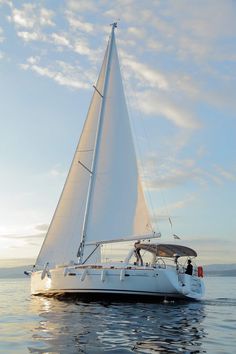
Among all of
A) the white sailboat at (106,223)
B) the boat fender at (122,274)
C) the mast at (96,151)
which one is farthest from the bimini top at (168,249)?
the boat fender at (122,274)

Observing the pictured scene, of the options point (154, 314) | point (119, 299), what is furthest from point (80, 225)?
point (154, 314)

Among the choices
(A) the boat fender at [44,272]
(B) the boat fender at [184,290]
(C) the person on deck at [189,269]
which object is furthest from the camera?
(C) the person on deck at [189,269]

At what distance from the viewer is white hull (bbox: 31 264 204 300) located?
25078 millimetres

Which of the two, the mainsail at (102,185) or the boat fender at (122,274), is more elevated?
the mainsail at (102,185)

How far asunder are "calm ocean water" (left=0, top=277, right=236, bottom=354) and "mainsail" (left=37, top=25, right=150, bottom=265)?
22.1 ft

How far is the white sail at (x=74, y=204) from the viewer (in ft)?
104

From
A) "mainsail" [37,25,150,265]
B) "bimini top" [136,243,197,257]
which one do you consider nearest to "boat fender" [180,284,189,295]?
"bimini top" [136,243,197,257]

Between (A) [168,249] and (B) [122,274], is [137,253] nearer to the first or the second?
(A) [168,249]

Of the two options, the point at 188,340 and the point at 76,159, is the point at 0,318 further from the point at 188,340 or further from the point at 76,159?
the point at 76,159

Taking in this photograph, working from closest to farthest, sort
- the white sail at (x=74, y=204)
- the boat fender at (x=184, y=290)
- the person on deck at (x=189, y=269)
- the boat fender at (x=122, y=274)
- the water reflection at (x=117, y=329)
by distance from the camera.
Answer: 1. the water reflection at (x=117, y=329)
2. the boat fender at (x=122, y=274)
3. the boat fender at (x=184, y=290)
4. the person on deck at (x=189, y=269)
5. the white sail at (x=74, y=204)

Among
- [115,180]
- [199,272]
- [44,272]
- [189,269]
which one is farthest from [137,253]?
[44,272]

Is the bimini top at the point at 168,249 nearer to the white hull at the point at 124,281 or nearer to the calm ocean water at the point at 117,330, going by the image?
the white hull at the point at 124,281

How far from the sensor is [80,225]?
31859mm

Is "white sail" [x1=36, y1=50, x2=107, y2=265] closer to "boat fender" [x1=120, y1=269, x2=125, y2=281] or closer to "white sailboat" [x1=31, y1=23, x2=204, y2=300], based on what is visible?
"white sailboat" [x1=31, y1=23, x2=204, y2=300]
